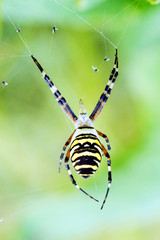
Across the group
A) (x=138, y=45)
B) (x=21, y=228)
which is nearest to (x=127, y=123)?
(x=138, y=45)

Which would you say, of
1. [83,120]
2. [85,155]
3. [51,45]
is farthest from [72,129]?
[85,155]

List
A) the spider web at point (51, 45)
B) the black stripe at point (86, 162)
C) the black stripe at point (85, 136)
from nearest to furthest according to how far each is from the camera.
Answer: the black stripe at point (86, 162), the black stripe at point (85, 136), the spider web at point (51, 45)

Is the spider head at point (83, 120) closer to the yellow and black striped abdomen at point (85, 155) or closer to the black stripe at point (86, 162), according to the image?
the yellow and black striped abdomen at point (85, 155)

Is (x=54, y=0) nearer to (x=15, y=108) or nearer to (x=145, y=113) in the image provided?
(x=15, y=108)

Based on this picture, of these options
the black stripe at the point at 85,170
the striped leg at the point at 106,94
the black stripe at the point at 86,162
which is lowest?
the black stripe at the point at 85,170

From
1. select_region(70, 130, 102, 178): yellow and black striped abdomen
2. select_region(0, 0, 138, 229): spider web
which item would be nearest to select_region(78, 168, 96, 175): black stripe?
select_region(70, 130, 102, 178): yellow and black striped abdomen

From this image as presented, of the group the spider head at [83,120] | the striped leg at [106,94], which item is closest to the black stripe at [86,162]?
the spider head at [83,120]

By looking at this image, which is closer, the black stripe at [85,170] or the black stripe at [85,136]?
the black stripe at [85,170]
